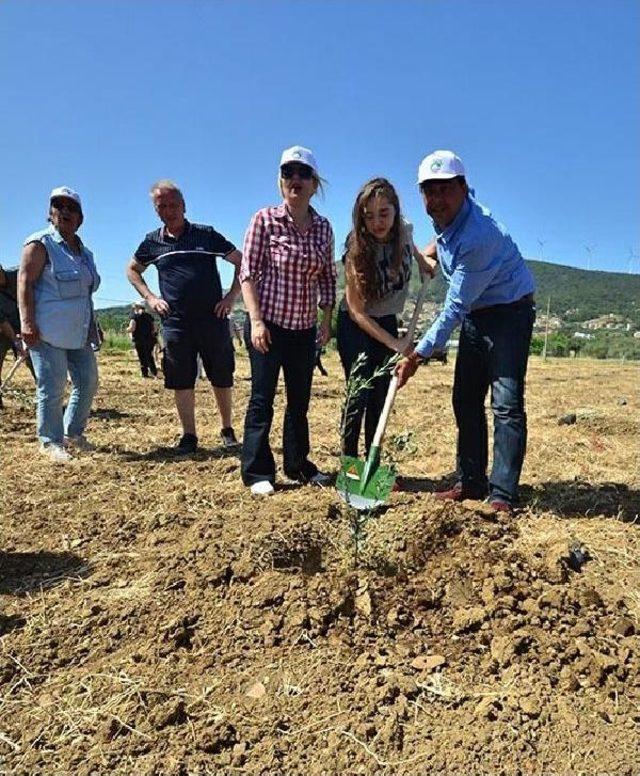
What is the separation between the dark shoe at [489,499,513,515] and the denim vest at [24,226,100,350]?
10.3 feet

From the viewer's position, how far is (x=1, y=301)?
661 cm

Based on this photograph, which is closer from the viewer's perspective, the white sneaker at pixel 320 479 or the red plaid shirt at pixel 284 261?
the red plaid shirt at pixel 284 261

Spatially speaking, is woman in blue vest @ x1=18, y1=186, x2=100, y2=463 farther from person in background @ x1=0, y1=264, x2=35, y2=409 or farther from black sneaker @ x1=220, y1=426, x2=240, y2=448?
person in background @ x1=0, y1=264, x2=35, y2=409

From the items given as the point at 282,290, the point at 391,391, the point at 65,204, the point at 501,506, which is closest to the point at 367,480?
the point at 391,391

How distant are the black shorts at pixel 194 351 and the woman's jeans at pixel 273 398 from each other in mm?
858

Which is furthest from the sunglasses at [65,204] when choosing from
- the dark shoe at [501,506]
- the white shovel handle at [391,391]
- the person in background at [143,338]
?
the person in background at [143,338]

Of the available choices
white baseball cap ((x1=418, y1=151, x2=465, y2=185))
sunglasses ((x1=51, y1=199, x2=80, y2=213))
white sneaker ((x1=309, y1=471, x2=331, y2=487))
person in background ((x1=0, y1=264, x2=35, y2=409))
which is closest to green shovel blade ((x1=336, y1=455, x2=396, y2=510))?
white sneaker ((x1=309, y1=471, x2=331, y2=487))

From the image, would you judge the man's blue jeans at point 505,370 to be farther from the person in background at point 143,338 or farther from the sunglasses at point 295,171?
the person in background at point 143,338

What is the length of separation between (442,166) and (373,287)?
2.62 feet

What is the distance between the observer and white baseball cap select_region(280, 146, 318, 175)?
3.35 metres

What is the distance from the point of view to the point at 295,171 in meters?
3.39

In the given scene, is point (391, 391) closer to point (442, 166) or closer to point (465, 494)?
point (465, 494)

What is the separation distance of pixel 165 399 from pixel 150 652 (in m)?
6.53

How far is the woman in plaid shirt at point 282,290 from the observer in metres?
3.49
